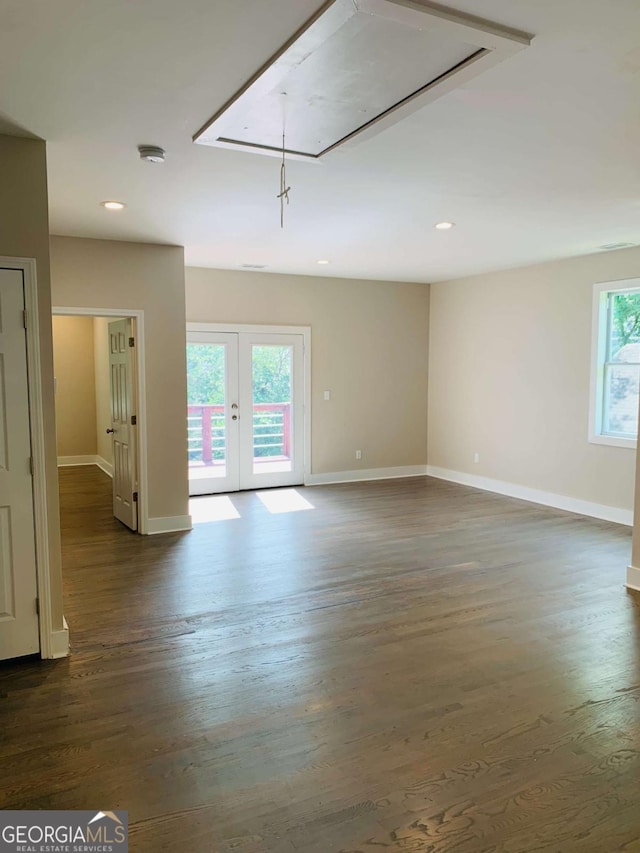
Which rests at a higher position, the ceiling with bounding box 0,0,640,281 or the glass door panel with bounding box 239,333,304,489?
the ceiling with bounding box 0,0,640,281

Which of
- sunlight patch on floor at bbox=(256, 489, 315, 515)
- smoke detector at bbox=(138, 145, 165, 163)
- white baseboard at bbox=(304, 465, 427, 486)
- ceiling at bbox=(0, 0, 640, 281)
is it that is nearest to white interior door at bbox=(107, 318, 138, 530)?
ceiling at bbox=(0, 0, 640, 281)

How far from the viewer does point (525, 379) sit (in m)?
6.89

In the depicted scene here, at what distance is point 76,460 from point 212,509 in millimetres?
4360

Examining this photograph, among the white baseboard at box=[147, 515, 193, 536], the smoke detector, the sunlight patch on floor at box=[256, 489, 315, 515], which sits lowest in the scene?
the sunlight patch on floor at box=[256, 489, 315, 515]

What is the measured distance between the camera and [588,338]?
239 inches

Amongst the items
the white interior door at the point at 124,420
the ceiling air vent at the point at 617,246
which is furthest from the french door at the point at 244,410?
the ceiling air vent at the point at 617,246

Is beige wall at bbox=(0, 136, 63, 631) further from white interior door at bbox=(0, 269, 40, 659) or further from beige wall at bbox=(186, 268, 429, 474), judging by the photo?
beige wall at bbox=(186, 268, 429, 474)

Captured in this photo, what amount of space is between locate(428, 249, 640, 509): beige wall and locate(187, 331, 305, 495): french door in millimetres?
2110

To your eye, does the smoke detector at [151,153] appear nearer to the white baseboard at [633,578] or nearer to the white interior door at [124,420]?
the white interior door at [124,420]

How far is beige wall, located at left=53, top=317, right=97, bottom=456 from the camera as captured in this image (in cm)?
964

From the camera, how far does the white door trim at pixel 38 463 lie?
9.84 feet

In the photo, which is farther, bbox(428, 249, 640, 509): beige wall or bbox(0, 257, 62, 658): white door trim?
bbox(428, 249, 640, 509): beige wall

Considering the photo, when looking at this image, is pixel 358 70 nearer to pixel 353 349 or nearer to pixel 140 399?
pixel 140 399

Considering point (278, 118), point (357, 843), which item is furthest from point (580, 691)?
point (278, 118)
